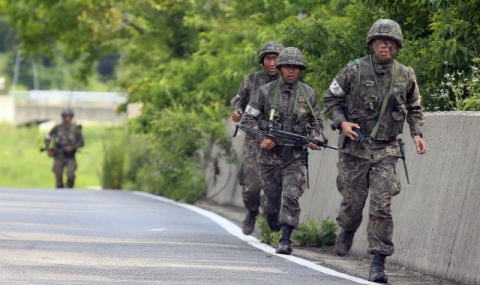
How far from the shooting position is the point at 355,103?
33.3 ft

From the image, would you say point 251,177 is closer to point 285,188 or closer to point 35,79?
point 285,188

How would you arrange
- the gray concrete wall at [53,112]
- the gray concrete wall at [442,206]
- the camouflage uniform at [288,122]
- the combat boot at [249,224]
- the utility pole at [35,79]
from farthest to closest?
the utility pole at [35,79]
the gray concrete wall at [53,112]
the combat boot at [249,224]
the camouflage uniform at [288,122]
the gray concrete wall at [442,206]

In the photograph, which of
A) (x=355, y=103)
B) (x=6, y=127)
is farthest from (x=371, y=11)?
(x=6, y=127)

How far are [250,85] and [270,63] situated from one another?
39cm

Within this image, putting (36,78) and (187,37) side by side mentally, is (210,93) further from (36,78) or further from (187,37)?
(36,78)

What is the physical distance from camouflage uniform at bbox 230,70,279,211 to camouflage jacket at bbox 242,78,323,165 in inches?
39.9

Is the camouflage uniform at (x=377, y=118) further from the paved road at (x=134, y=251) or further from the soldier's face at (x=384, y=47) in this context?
the paved road at (x=134, y=251)

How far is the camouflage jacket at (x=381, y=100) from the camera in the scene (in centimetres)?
1000

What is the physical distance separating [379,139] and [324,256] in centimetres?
214

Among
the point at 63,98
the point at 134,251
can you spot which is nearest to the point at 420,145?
the point at 134,251

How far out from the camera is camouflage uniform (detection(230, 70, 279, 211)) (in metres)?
13.0

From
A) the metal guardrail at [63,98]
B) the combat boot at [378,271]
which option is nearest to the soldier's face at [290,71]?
the combat boot at [378,271]

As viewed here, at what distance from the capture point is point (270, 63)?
12.8 meters

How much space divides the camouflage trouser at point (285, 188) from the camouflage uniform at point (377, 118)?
1538 millimetres
